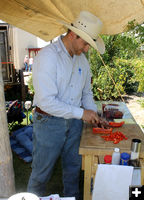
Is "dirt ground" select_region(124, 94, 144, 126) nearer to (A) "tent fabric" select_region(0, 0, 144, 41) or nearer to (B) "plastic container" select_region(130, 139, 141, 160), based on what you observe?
(A) "tent fabric" select_region(0, 0, 144, 41)

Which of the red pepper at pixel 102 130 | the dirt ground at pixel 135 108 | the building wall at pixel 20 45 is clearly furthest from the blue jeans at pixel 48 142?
the building wall at pixel 20 45

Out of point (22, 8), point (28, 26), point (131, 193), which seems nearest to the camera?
point (131, 193)

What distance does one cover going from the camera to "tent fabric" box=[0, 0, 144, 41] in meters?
2.65

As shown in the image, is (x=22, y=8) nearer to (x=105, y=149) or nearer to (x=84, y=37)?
(x=84, y=37)

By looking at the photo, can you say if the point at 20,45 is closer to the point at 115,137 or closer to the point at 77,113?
the point at 77,113

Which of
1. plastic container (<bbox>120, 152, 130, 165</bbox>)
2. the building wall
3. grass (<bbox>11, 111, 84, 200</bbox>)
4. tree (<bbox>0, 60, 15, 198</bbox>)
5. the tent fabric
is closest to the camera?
tree (<bbox>0, 60, 15, 198</bbox>)

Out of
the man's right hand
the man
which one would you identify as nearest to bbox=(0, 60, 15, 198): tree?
the man

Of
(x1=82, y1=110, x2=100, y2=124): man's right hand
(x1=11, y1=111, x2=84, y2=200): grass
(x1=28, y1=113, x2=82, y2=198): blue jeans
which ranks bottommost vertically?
(x1=11, y1=111, x2=84, y2=200): grass

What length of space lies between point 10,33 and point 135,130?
25.8 ft

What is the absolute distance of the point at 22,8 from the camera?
3283 mm

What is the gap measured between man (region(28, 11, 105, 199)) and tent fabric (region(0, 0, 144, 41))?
0.54 meters

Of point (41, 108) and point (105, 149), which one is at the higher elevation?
point (41, 108)

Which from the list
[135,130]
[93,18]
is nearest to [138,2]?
[93,18]

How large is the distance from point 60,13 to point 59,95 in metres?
1.87
